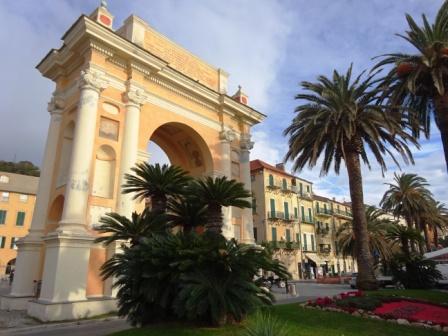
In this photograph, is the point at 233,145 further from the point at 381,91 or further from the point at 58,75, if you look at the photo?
the point at 58,75

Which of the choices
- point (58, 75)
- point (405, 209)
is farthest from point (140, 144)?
point (405, 209)

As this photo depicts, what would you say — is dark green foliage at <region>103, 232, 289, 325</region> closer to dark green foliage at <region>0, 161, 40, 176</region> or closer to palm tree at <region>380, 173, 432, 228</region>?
palm tree at <region>380, 173, 432, 228</region>

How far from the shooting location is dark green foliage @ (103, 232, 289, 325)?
26.1 ft

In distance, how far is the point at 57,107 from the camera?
60.3 ft

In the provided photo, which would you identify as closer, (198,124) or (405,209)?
(198,124)

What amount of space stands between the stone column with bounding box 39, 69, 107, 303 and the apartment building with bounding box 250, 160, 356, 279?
29.3 metres

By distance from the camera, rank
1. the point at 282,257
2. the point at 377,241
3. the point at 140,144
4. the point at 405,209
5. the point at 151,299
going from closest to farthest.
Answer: the point at 151,299, the point at 140,144, the point at 377,241, the point at 405,209, the point at 282,257

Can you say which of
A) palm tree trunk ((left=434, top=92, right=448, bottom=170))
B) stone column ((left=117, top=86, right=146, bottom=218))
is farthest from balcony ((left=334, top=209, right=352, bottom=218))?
stone column ((left=117, top=86, right=146, bottom=218))

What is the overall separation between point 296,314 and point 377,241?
25.5 metres

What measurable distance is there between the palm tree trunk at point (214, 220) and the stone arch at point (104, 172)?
25.7 feet

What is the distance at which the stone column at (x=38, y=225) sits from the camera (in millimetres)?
15883

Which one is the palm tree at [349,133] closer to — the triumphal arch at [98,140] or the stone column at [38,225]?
the triumphal arch at [98,140]

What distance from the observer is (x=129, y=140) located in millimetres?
16859

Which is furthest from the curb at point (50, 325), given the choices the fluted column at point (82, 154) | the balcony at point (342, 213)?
the balcony at point (342, 213)
